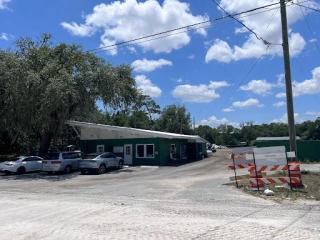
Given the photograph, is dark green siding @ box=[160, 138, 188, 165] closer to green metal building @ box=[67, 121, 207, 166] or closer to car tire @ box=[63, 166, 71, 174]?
green metal building @ box=[67, 121, 207, 166]

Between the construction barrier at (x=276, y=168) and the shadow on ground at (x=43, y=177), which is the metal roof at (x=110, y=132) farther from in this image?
the construction barrier at (x=276, y=168)

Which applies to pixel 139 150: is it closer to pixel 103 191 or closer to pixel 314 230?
pixel 103 191

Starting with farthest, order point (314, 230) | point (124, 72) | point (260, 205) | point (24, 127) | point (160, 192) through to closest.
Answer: point (124, 72)
point (24, 127)
point (160, 192)
point (260, 205)
point (314, 230)

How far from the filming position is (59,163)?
79.5 ft

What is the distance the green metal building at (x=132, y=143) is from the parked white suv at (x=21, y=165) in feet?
18.3

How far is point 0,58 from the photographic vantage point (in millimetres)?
27781

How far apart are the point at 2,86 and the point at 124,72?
1166 cm

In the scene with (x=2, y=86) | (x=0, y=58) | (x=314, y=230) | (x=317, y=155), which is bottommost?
(x=314, y=230)

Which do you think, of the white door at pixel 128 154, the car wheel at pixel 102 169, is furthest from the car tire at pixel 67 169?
the white door at pixel 128 154

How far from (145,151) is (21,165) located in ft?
34.6

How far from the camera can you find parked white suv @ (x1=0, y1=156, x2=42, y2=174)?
81.5ft

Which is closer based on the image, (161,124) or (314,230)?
(314,230)

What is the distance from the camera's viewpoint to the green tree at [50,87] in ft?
82.4

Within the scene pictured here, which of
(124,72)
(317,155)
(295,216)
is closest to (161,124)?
(124,72)
